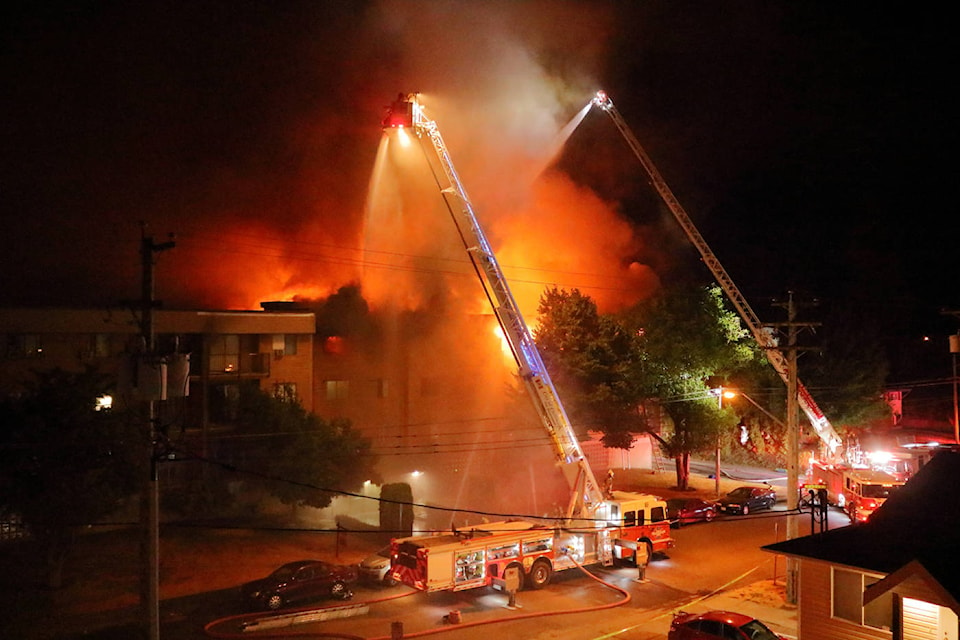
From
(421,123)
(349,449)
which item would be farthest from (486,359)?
(421,123)

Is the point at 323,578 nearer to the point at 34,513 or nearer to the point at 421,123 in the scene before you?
the point at 34,513

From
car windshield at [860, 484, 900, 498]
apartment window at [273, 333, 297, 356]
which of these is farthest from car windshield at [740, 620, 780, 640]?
apartment window at [273, 333, 297, 356]

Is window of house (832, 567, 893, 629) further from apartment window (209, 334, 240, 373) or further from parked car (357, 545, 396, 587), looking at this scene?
apartment window (209, 334, 240, 373)

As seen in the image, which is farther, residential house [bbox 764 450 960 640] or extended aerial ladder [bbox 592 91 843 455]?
extended aerial ladder [bbox 592 91 843 455]

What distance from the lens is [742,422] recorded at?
36781 mm

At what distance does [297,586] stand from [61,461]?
667cm

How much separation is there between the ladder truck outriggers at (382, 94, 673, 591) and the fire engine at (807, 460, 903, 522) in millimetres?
8213

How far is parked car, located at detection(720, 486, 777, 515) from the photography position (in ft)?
95.3

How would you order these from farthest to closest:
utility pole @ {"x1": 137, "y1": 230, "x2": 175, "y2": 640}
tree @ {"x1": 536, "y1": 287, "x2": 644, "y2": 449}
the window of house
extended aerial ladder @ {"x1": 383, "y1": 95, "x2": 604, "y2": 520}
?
tree @ {"x1": 536, "y1": 287, "x2": 644, "y2": 449} < extended aerial ladder @ {"x1": 383, "y1": 95, "x2": 604, "y2": 520} < the window of house < utility pole @ {"x1": 137, "y1": 230, "x2": 175, "y2": 640}

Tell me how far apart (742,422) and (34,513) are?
1204 inches

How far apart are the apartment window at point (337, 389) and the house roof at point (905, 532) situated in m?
22.6

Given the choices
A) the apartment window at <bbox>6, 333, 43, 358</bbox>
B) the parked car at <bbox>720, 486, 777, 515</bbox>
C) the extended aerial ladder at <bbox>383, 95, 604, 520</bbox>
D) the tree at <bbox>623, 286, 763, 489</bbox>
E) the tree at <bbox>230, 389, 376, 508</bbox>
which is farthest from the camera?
the tree at <bbox>623, 286, 763, 489</bbox>

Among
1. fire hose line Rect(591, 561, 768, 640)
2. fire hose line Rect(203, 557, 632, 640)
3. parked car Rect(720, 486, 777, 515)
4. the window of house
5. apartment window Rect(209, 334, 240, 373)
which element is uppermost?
apartment window Rect(209, 334, 240, 373)

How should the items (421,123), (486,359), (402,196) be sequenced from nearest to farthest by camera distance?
(421,123), (486,359), (402,196)
